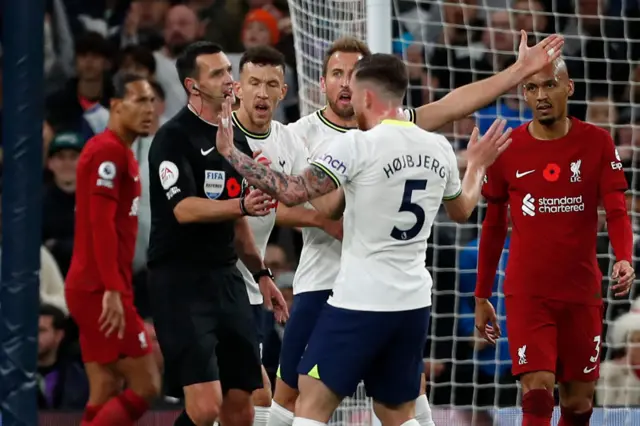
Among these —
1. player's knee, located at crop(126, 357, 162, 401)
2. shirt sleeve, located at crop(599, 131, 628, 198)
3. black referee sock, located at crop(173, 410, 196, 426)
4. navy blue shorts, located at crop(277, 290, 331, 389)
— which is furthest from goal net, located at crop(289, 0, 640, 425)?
black referee sock, located at crop(173, 410, 196, 426)

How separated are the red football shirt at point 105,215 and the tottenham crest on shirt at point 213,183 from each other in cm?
129

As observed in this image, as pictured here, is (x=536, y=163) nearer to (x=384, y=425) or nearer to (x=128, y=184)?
(x=384, y=425)

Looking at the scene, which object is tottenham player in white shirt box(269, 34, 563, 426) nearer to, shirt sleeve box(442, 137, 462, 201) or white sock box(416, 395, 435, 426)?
white sock box(416, 395, 435, 426)

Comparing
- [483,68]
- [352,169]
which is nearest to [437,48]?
[483,68]

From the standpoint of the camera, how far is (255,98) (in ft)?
20.2

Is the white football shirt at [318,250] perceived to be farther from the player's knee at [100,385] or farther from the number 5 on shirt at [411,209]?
the player's knee at [100,385]

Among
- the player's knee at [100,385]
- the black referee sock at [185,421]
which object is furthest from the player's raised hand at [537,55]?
the player's knee at [100,385]

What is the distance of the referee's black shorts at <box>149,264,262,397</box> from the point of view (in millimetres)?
5332

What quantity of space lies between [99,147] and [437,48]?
3.17m

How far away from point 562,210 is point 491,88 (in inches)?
43.5

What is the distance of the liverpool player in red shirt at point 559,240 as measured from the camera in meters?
5.95

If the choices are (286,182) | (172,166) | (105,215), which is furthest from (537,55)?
(105,215)

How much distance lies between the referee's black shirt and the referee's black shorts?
0.22 feet

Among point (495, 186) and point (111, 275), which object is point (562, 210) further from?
point (111, 275)
